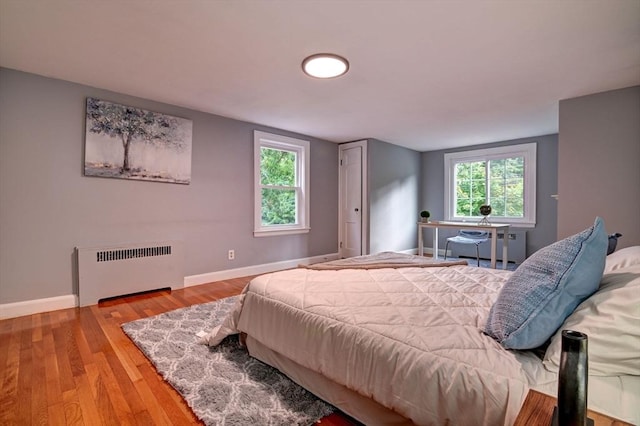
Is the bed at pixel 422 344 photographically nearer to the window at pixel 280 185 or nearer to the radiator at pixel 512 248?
the window at pixel 280 185

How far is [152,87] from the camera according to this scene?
2945mm

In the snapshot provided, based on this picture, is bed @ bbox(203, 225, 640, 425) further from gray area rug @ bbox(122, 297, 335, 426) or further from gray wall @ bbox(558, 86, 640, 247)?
gray wall @ bbox(558, 86, 640, 247)

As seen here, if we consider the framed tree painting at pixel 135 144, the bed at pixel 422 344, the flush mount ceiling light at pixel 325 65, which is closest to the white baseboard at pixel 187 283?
the framed tree painting at pixel 135 144

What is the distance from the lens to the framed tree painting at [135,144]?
2966 millimetres

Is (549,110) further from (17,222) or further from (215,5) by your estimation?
(17,222)

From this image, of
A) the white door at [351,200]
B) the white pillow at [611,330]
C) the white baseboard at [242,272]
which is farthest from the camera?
the white door at [351,200]

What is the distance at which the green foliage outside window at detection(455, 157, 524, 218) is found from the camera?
529 cm

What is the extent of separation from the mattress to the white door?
3175mm

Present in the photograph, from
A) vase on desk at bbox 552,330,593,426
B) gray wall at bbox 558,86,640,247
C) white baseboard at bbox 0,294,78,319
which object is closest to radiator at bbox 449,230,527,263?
gray wall at bbox 558,86,640,247

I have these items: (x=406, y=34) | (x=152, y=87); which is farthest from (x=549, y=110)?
(x=152, y=87)

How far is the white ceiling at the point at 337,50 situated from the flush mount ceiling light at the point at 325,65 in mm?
62

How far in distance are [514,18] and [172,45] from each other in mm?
2283

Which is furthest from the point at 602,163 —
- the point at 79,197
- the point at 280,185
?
the point at 79,197

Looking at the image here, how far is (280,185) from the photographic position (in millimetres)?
4605
